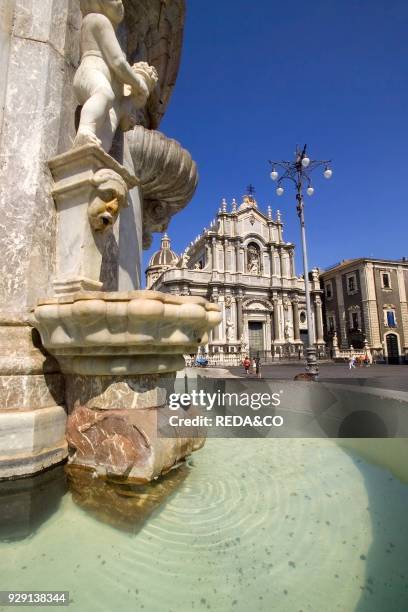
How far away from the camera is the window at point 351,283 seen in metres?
35.5

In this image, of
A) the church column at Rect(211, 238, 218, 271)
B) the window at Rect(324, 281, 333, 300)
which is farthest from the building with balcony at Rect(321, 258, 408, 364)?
the church column at Rect(211, 238, 218, 271)

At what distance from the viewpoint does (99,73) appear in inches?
87.9

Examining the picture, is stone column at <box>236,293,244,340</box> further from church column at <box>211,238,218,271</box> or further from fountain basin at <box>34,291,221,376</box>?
fountain basin at <box>34,291,221,376</box>

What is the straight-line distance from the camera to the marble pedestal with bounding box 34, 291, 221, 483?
5.05 feet

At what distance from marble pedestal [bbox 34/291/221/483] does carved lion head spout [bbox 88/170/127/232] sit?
626 mm

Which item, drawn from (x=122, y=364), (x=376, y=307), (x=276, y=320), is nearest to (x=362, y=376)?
(x=122, y=364)

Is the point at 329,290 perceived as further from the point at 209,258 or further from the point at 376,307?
the point at 209,258

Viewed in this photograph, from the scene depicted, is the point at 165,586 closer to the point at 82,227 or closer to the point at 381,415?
the point at 82,227

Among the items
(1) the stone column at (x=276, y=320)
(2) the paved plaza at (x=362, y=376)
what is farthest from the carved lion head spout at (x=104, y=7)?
(1) the stone column at (x=276, y=320)

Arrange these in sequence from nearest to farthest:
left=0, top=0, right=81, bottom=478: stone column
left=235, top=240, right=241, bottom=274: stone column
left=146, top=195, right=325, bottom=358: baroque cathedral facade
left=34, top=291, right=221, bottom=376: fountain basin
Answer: left=34, top=291, right=221, bottom=376: fountain basin < left=0, top=0, right=81, bottom=478: stone column < left=146, top=195, right=325, bottom=358: baroque cathedral facade < left=235, top=240, right=241, bottom=274: stone column

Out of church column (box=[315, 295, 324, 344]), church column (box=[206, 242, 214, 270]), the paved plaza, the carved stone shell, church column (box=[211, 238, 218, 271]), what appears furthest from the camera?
church column (box=[315, 295, 324, 344])

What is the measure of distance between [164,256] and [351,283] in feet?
83.1

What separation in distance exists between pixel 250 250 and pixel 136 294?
36636mm

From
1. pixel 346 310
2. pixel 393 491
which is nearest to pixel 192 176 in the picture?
pixel 393 491
